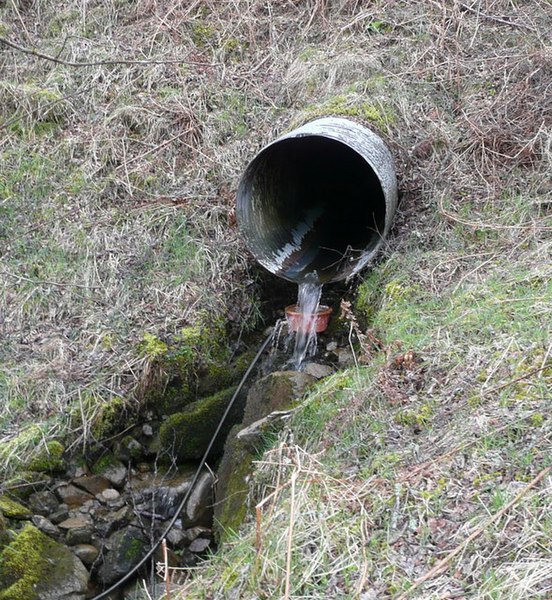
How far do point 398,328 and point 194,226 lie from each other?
2.26 m

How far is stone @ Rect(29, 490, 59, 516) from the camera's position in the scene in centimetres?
464

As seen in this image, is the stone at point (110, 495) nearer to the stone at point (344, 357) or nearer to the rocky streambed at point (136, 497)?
the rocky streambed at point (136, 497)

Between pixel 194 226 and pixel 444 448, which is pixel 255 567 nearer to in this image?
pixel 444 448

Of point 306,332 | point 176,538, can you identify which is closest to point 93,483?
point 176,538

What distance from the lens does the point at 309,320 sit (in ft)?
17.9

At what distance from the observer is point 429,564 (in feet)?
8.68

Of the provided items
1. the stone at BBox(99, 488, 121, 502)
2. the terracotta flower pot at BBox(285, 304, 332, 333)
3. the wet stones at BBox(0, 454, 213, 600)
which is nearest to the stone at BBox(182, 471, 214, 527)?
the wet stones at BBox(0, 454, 213, 600)

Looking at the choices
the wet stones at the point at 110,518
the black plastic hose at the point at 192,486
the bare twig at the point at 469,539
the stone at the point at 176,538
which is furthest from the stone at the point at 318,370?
the bare twig at the point at 469,539

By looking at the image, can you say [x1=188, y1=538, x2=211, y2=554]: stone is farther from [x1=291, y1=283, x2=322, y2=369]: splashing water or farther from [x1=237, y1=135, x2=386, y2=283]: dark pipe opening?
[x1=237, y1=135, x2=386, y2=283]: dark pipe opening

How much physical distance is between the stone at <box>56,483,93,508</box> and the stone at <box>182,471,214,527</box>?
60 cm

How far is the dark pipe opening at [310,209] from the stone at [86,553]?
2.17m

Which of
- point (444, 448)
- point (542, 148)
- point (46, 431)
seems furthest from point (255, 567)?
point (542, 148)

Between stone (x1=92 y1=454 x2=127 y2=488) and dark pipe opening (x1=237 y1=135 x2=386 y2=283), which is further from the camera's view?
dark pipe opening (x1=237 y1=135 x2=386 y2=283)

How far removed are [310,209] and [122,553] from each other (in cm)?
321
